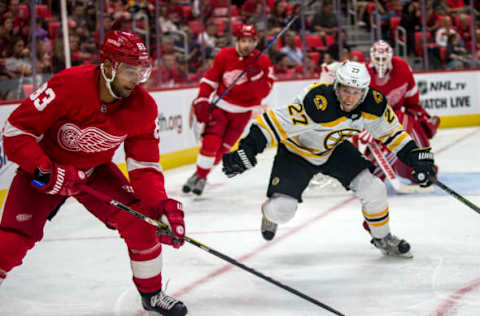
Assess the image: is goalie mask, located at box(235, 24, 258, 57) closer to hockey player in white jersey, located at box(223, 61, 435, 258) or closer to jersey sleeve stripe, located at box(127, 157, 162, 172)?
hockey player in white jersey, located at box(223, 61, 435, 258)

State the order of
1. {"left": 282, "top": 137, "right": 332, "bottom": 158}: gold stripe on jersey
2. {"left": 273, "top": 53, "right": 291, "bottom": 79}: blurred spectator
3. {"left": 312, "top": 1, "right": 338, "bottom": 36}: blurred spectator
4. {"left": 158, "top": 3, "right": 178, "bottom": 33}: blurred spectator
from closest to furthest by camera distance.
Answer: {"left": 282, "top": 137, "right": 332, "bottom": 158}: gold stripe on jersey → {"left": 158, "top": 3, "right": 178, "bottom": 33}: blurred spectator → {"left": 273, "top": 53, "right": 291, "bottom": 79}: blurred spectator → {"left": 312, "top": 1, "right": 338, "bottom": 36}: blurred spectator

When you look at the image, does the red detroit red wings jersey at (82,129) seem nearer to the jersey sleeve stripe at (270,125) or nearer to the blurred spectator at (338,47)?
the jersey sleeve stripe at (270,125)

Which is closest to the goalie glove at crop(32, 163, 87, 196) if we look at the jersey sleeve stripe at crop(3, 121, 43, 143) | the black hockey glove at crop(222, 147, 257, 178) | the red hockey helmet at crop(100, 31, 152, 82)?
the jersey sleeve stripe at crop(3, 121, 43, 143)

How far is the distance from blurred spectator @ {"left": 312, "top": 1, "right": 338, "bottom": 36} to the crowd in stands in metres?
0.01

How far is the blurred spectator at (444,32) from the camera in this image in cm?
975

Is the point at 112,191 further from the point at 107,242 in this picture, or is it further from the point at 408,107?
the point at 408,107

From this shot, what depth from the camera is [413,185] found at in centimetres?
561

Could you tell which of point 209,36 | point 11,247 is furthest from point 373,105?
Answer: point 209,36

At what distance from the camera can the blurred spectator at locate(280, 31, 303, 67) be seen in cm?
914

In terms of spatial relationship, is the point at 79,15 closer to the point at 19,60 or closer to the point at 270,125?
the point at 19,60

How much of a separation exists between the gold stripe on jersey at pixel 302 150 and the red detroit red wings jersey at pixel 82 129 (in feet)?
3.48

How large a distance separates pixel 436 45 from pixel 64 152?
7689mm

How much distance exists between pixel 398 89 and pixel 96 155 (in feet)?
10.1

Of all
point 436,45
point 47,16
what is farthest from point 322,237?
point 436,45
